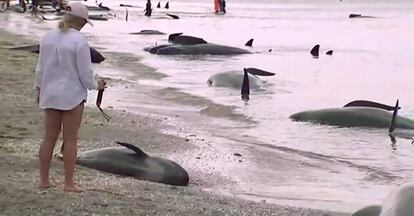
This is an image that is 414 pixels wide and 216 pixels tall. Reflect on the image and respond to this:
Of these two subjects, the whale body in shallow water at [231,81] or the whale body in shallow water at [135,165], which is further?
the whale body in shallow water at [231,81]

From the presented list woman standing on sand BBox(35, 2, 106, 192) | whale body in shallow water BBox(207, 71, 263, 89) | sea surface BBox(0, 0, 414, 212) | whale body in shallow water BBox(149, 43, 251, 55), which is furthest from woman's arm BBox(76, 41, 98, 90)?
whale body in shallow water BBox(149, 43, 251, 55)

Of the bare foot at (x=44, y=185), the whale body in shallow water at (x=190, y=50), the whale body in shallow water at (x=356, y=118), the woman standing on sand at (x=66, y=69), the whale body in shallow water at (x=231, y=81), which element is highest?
the woman standing on sand at (x=66, y=69)

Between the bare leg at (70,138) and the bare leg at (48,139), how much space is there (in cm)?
7

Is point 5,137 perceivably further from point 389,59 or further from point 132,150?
point 389,59

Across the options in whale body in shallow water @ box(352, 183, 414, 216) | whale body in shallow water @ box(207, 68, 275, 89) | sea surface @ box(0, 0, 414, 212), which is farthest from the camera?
whale body in shallow water @ box(207, 68, 275, 89)

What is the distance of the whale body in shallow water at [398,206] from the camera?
611 cm

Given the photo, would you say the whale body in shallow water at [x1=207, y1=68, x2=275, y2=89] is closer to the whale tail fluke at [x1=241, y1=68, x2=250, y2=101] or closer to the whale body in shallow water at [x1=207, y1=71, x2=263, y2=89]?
the whale body in shallow water at [x1=207, y1=71, x2=263, y2=89]

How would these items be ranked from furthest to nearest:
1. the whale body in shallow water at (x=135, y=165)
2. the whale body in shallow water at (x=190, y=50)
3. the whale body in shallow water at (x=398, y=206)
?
the whale body in shallow water at (x=190, y=50), the whale body in shallow water at (x=135, y=165), the whale body in shallow water at (x=398, y=206)

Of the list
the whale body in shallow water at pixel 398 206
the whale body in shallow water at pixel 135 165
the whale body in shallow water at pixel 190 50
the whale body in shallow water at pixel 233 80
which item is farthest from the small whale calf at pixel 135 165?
the whale body in shallow water at pixel 190 50

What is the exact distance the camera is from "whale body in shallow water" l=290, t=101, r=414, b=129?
43.7ft

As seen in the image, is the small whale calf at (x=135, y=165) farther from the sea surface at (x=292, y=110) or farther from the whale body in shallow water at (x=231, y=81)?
the whale body in shallow water at (x=231, y=81)

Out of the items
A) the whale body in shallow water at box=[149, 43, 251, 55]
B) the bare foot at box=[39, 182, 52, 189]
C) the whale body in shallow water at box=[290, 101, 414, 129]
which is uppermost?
the bare foot at box=[39, 182, 52, 189]

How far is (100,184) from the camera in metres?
7.64

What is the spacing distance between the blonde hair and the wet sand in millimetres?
1402
